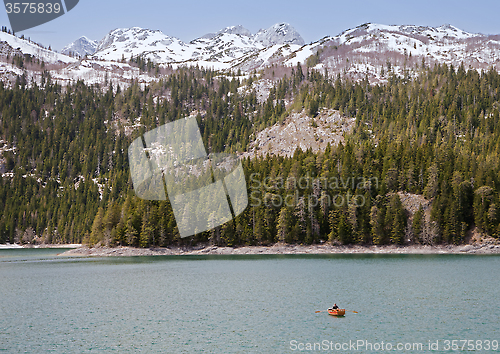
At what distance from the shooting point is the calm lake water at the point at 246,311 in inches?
1280

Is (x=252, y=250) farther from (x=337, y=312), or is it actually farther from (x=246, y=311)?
(x=337, y=312)

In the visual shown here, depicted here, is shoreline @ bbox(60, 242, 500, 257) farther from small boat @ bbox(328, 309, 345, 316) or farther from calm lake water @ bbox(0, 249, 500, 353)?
small boat @ bbox(328, 309, 345, 316)

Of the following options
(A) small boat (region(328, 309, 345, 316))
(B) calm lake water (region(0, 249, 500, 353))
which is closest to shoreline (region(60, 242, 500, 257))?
(B) calm lake water (region(0, 249, 500, 353))

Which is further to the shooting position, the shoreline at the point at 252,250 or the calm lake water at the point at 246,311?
the shoreline at the point at 252,250

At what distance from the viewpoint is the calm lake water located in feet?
107

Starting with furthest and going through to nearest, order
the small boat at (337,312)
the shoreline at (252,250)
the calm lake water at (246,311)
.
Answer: the shoreline at (252,250) → the small boat at (337,312) → the calm lake water at (246,311)

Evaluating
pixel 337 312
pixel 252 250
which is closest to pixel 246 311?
pixel 337 312

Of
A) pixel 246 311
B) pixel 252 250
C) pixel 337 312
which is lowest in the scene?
pixel 252 250

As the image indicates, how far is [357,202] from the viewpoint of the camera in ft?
420

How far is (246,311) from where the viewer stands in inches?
1693

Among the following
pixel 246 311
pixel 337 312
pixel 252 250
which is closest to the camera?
pixel 337 312

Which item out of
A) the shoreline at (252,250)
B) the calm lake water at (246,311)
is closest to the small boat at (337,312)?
the calm lake water at (246,311)

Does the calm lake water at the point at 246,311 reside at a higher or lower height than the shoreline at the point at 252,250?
higher

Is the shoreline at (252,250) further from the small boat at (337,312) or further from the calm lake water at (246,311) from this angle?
the small boat at (337,312)
